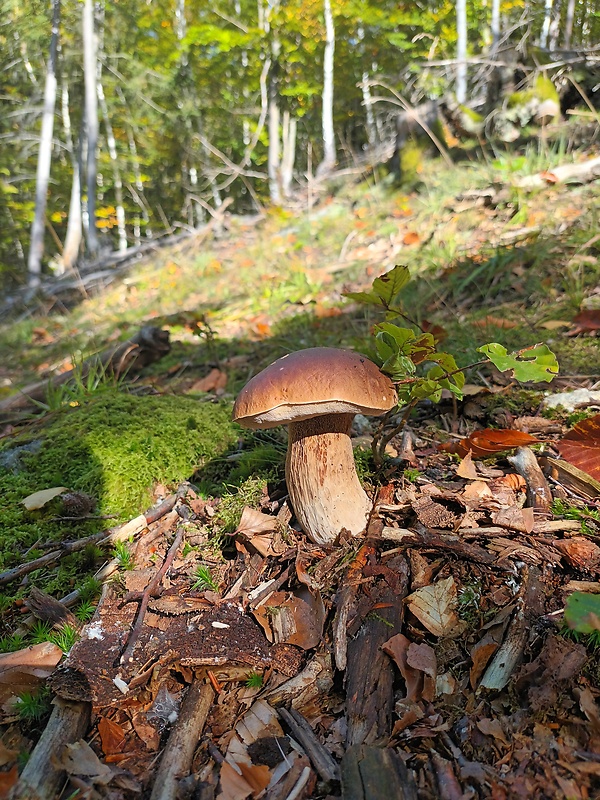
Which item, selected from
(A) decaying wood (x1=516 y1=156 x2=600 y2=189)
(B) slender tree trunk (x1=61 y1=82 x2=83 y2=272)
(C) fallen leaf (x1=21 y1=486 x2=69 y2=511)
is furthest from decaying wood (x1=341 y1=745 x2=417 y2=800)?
(B) slender tree trunk (x1=61 y1=82 x2=83 y2=272)

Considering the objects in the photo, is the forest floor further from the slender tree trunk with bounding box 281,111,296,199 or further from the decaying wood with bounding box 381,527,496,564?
the slender tree trunk with bounding box 281,111,296,199

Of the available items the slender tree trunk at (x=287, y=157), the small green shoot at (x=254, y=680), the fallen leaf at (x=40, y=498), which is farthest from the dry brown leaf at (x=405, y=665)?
the slender tree trunk at (x=287, y=157)

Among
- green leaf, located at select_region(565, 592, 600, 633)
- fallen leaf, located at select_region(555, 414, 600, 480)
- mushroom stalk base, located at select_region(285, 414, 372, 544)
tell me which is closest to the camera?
green leaf, located at select_region(565, 592, 600, 633)

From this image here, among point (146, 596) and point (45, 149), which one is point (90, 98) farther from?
point (146, 596)

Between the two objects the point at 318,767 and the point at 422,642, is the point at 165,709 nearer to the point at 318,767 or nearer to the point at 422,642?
the point at 318,767

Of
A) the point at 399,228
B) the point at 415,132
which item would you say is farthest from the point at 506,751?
the point at 415,132

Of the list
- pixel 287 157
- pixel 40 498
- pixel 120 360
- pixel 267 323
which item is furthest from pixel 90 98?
pixel 40 498

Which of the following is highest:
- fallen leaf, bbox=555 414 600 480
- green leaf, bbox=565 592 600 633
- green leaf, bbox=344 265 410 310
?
green leaf, bbox=344 265 410 310

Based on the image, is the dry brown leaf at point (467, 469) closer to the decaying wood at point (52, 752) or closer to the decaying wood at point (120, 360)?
the decaying wood at point (52, 752)
